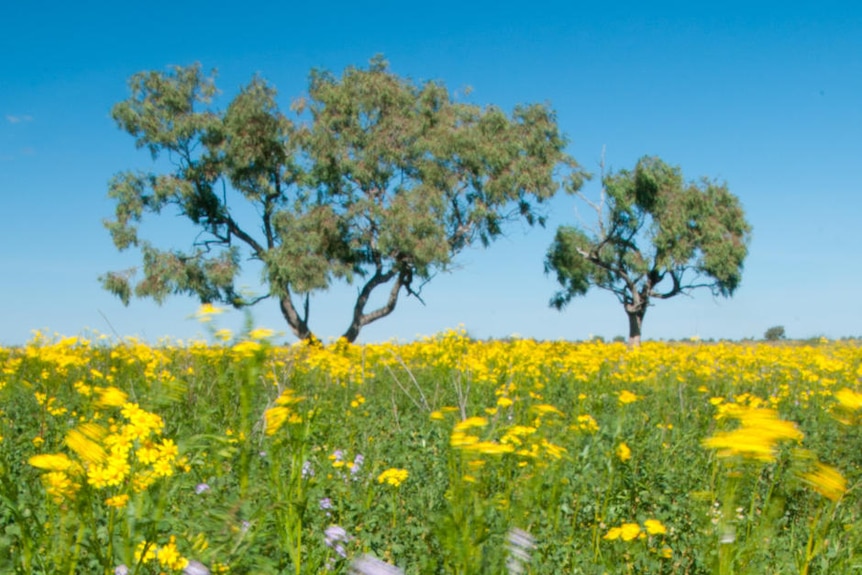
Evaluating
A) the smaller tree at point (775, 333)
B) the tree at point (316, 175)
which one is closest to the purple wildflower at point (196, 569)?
the tree at point (316, 175)

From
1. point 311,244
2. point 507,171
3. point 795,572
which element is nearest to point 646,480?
point 795,572

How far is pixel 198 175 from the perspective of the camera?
82.2ft

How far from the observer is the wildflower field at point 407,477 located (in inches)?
65.1

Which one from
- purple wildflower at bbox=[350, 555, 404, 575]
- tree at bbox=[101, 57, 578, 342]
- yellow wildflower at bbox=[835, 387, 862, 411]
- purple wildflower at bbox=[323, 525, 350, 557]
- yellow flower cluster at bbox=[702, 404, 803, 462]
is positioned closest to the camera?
yellow flower cluster at bbox=[702, 404, 803, 462]

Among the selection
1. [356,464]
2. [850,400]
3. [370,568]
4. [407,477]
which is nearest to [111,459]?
[370,568]

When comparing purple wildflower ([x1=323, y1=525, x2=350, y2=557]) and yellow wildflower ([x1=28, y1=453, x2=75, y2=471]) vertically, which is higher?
yellow wildflower ([x1=28, y1=453, x2=75, y2=471])

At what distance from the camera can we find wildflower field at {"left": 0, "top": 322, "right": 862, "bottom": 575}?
1654 millimetres

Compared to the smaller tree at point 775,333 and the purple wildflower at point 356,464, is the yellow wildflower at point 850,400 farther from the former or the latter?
the smaller tree at point 775,333

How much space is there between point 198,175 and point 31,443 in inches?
837

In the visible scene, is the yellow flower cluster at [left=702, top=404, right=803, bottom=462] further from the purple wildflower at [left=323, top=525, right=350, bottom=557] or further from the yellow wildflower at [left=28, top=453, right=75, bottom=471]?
the purple wildflower at [left=323, top=525, right=350, bottom=557]

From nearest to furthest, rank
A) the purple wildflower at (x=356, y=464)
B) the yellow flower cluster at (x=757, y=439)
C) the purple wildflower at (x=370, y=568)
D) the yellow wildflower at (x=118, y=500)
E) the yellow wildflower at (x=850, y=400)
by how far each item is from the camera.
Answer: the yellow flower cluster at (x=757, y=439) → the purple wildflower at (x=370, y=568) → the yellow wildflower at (x=850, y=400) → the yellow wildflower at (x=118, y=500) → the purple wildflower at (x=356, y=464)

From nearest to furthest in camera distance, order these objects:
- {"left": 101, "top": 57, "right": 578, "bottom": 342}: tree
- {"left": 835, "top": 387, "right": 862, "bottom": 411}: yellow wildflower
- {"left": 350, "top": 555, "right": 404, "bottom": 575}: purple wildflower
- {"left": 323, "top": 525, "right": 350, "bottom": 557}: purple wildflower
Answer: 1. {"left": 350, "top": 555, "right": 404, "bottom": 575}: purple wildflower
2. {"left": 835, "top": 387, "right": 862, "bottom": 411}: yellow wildflower
3. {"left": 323, "top": 525, "right": 350, "bottom": 557}: purple wildflower
4. {"left": 101, "top": 57, "right": 578, "bottom": 342}: tree

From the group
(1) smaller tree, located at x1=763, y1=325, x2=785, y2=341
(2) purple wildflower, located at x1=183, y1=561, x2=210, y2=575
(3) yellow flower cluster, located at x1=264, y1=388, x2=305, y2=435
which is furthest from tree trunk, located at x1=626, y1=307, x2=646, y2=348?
(2) purple wildflower, located at x1=183, y1=561, x2=210, y2=575

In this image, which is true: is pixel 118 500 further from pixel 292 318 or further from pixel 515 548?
pixel 292 318
